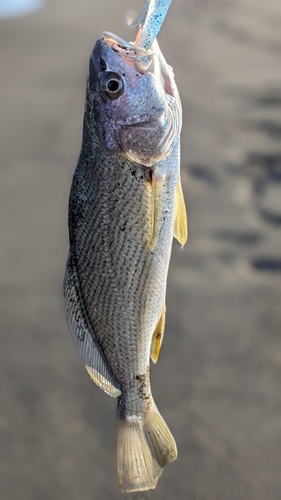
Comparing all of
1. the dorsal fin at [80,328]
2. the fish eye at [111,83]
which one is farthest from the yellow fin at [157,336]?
the fish eye at [111,83]

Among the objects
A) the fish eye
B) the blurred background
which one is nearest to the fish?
the fish eye

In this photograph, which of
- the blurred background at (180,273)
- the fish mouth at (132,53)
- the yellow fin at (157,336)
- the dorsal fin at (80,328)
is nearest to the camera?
the fish mouth at (132,53)

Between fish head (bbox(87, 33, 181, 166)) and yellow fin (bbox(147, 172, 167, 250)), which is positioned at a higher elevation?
fish head (bbox(87, 33, 181, 166))

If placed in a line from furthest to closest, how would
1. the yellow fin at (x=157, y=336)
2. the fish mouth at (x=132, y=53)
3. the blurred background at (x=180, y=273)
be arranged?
the blurred background at (x=180, y=273)
the yellow fin at (x=157, y=336)
the fish mouth at (x=132, y=53)

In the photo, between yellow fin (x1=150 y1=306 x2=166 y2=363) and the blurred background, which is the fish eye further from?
the blurred background

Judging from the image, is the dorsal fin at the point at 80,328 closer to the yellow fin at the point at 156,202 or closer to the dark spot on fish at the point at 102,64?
the yellow fin at the point at 156,202

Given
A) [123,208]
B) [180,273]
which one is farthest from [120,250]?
[180,273]
